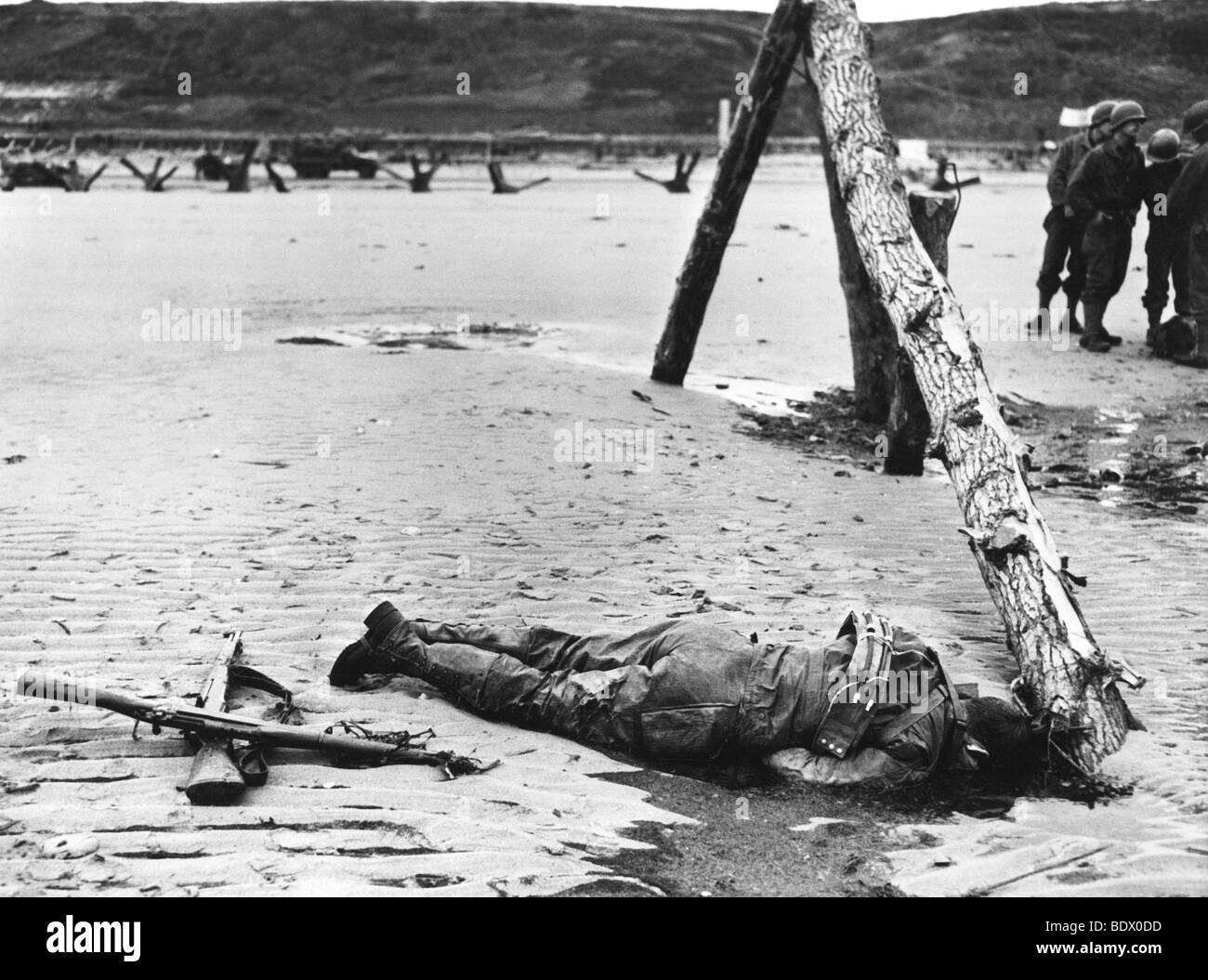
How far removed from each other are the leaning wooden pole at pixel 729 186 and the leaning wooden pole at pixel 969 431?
0.90 ft

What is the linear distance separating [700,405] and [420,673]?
5.15 meters

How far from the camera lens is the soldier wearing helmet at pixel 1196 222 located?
11570mm

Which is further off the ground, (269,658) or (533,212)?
(533,212)

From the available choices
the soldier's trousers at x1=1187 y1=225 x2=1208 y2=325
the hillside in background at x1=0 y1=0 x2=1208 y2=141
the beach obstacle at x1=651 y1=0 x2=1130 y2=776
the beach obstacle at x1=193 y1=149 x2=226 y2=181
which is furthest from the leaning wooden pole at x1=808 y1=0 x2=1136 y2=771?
the hillside in background at x1=0 y1=0 x2=1208 y2=141

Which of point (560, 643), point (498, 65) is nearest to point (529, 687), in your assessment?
point (560, 643)

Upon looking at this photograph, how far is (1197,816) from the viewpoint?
12.6 feet

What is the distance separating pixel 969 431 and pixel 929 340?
0.79 meters

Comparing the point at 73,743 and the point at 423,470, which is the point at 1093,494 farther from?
the point at 73,743

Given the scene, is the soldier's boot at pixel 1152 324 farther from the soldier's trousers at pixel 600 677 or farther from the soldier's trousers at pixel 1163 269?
the soldier's trousers at pixel 600 677

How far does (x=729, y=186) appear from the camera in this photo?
31.6 ft
